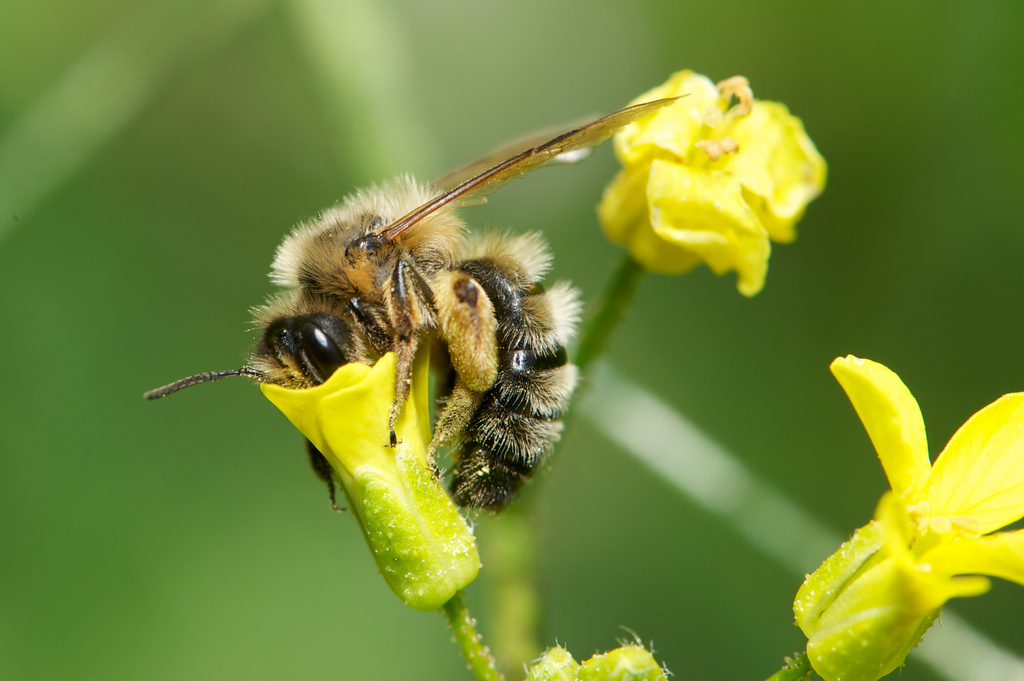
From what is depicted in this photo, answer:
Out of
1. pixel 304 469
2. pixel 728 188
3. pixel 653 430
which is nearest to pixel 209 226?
pixel 304 469

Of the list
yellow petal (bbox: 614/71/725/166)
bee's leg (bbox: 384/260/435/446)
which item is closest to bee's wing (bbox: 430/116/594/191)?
yellow petal (bbox: 614/71/725/166)

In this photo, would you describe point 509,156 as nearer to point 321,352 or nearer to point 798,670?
point 321,352

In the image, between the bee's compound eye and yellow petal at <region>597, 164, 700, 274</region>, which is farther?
yellow petal at <region>597, 164, 700, 274</region>

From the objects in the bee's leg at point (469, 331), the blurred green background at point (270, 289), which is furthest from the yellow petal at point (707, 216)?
the blurred green background at point (270, 289)

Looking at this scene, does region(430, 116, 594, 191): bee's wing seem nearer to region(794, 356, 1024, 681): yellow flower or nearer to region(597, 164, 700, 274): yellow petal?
region(597, 164, 700, 274): yellow petal

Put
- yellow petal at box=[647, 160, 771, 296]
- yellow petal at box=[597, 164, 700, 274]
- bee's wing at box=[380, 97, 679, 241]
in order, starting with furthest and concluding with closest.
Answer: yellow petal at box=[597, 164, 700, 274] → yellow petal at box=[647, 160, 771, 296] → bee's wing at box=[380, 97, 679, 241]

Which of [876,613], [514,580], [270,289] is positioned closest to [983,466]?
[876,613]
